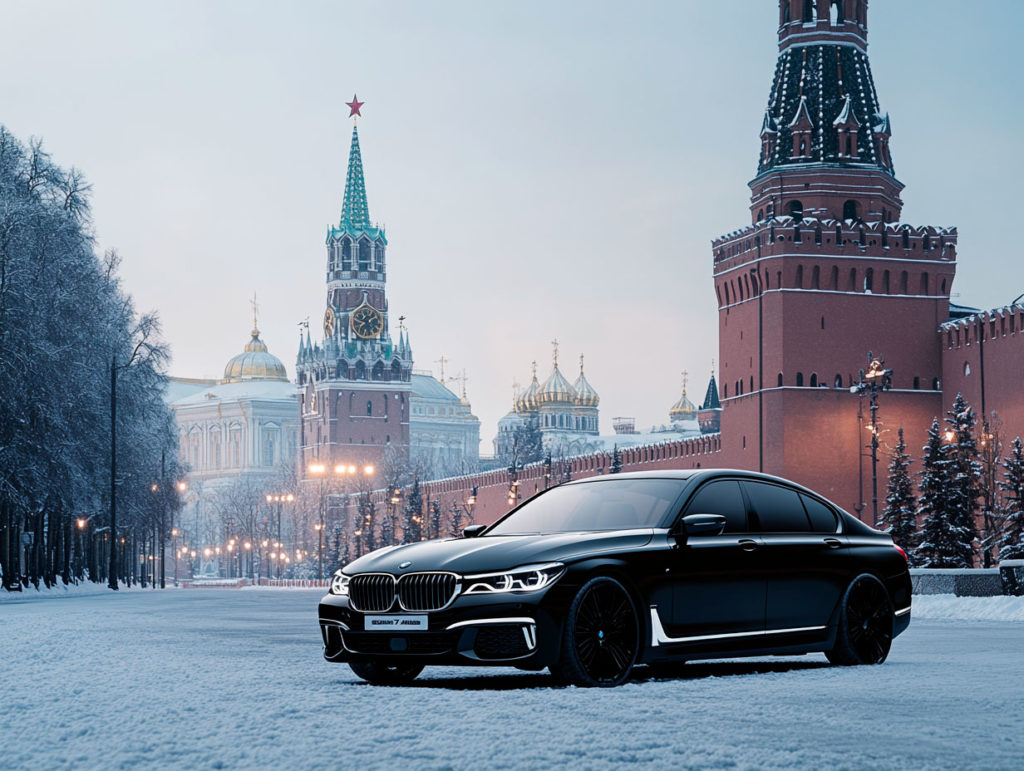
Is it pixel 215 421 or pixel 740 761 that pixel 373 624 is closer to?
pixel 740 761

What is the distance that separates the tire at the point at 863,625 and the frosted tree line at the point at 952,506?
34904mm

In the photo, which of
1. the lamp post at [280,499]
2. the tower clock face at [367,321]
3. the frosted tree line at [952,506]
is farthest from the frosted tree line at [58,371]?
the tower clock face at [367,321]

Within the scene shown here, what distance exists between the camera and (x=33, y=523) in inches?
1810

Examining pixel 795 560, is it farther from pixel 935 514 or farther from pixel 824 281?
pixel 824 281

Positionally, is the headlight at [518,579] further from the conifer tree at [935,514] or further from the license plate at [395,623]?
the conifer tree at [935,514]

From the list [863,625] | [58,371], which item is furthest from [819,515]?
[58,371]

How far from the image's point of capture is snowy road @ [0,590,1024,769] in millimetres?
7234

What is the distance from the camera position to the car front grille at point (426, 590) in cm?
1002

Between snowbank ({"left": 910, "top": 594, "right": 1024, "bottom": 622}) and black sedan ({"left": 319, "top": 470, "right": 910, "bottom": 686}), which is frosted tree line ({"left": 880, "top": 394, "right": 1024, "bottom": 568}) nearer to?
snowbank ({"left": 910, "top": 594, "right": 1024, "bottom": 622})

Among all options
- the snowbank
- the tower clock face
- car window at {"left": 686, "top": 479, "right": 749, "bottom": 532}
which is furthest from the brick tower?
the tower clock face

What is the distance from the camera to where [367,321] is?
15862cm

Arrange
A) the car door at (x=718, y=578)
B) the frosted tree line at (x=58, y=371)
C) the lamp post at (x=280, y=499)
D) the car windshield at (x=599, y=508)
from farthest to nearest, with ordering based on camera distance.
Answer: the lamp post at (x=280, y=499)
the frosted tree line at (x=58, y=371)
the car windshield at (x=599, y=508)
the car door at (x=718, y=578)

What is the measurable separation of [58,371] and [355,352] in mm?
121683

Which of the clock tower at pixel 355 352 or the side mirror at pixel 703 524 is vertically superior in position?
the clock tower at pixel 355 352
